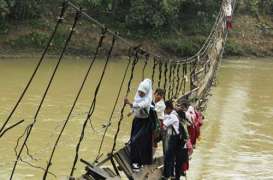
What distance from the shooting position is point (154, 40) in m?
20.1

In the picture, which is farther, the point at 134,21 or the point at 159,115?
the point at 134,21

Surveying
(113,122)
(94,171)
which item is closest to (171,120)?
(94,171)

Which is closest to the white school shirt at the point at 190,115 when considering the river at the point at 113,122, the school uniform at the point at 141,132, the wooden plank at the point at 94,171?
the school uniform at the point at 141,132

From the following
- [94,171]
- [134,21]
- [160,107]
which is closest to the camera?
[94,171]

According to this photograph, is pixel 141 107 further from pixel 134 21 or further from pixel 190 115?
pixel 134 21

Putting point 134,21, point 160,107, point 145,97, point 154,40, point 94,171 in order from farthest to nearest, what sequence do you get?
point 154,40, point 134,21, point 160,107, point 145,97, point 94,171

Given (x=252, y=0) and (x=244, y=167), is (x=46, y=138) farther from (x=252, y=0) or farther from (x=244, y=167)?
(x=252, y=0)

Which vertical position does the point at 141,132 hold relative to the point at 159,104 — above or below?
below

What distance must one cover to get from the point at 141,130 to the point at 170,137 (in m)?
0.30

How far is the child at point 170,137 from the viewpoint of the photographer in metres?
5.22

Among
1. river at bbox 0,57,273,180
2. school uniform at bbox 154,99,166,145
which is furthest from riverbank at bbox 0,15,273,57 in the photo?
school uniform at bbox 154,99,166,145

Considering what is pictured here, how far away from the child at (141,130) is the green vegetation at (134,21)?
43.7ft

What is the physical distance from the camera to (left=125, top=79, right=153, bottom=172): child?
499cm

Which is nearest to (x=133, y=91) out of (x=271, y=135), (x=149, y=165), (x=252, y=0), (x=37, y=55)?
(x=271, y=135)
